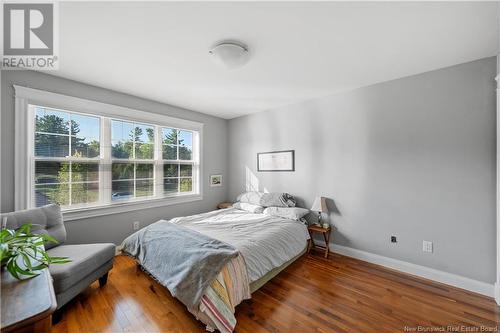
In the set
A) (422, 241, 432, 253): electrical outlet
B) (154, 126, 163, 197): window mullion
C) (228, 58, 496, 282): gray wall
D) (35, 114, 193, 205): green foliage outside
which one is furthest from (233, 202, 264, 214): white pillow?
(422, 241, 432, 253): electrical outlet

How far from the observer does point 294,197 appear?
3.61m

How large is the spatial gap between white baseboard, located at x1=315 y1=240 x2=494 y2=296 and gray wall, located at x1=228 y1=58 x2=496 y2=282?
0.07 metres

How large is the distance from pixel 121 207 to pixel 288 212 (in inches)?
100.0

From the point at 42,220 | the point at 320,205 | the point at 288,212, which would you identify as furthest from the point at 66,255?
the point at 320,205

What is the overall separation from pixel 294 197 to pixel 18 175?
3645mm

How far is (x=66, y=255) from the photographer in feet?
6.53

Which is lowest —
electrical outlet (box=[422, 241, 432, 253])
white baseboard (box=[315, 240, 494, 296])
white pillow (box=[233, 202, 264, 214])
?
white baseboard (box=[315, 240, 494, 296])

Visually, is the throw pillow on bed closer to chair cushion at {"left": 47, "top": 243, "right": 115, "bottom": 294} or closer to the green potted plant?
chair cushion at {"left": 47, "top": 243, "right": 115, "bottom": 294}

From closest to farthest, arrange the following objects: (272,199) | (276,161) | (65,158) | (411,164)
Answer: (411,164), (65,158), (272,199), (276,161)

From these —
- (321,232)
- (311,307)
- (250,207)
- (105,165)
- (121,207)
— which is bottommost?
(311,307)

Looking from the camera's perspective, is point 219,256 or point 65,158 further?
point 65,158

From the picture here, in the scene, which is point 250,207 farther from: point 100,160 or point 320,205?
point 100,160

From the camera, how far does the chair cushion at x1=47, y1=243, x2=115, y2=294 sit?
1712mm

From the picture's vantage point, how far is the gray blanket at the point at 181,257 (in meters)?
1.68
